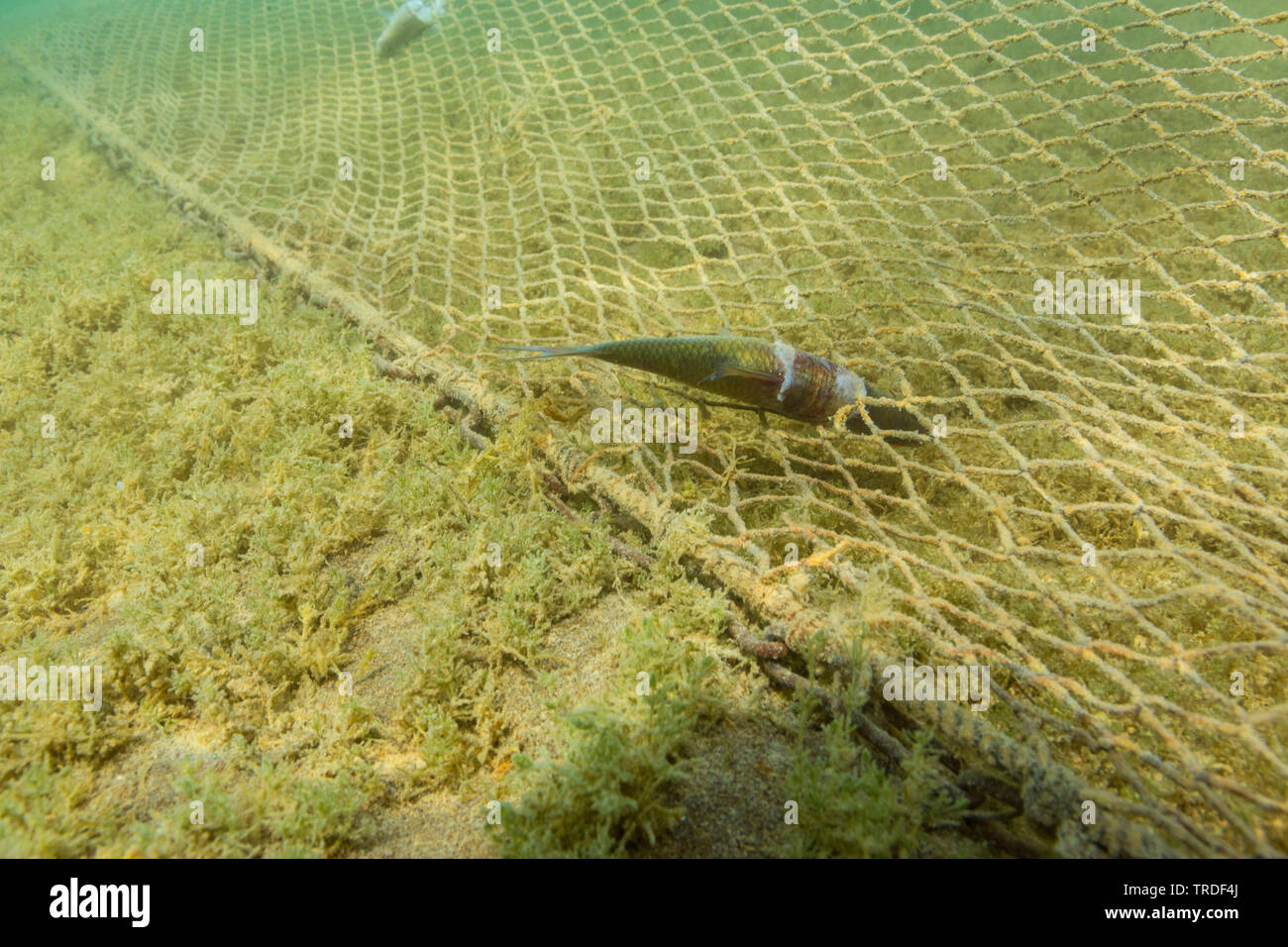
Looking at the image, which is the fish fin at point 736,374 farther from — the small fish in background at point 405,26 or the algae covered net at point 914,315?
the small fish in background at point 405,26

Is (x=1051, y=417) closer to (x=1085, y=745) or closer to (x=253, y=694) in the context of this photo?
(x=1085, y=745)

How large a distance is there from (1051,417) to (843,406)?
58.6 inches

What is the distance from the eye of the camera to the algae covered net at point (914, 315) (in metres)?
1.95

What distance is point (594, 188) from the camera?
16.2 ft

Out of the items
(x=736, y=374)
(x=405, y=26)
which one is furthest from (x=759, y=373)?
(x=405, y=26)

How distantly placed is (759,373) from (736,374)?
105mm

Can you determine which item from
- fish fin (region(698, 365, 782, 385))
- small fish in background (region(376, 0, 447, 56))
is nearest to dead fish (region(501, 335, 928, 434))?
fish fin (region(698, 365, 782, 385))

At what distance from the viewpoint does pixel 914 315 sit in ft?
11.2

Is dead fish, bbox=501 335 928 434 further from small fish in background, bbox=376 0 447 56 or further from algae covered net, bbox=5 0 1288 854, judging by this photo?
small fish in background, bbox=376 0 447 56

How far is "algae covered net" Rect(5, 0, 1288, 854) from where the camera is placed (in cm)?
195

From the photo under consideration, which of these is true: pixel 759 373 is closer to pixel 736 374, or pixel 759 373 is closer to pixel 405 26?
pixel 736 374

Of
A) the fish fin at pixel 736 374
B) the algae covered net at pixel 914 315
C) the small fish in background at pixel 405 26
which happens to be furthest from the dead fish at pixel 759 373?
the small fish in background at pixel 405 26

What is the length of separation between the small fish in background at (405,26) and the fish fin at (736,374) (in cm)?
845

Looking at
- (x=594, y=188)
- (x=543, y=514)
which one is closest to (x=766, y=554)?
(x=543, y=514)
